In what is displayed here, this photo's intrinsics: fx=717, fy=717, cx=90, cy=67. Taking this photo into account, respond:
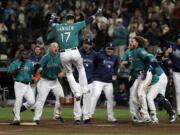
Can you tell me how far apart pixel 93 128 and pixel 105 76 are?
343 cm

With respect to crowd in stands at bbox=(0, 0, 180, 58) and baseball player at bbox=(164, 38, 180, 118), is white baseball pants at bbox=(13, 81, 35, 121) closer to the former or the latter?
baseball player at bbox=(164, 38, 180, 118)

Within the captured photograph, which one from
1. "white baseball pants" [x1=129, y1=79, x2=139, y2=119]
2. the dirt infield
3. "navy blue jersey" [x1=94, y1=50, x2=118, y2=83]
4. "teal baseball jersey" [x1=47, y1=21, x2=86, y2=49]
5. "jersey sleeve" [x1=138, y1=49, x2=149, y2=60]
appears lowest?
the dirt infield

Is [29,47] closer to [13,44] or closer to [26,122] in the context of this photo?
[13,44]

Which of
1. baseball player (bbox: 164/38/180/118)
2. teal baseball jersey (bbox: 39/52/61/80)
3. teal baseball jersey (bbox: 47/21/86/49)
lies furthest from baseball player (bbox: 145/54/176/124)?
teal baseball jersey (bbox: 39/52/61/80)

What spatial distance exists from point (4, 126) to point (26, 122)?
1586 mm

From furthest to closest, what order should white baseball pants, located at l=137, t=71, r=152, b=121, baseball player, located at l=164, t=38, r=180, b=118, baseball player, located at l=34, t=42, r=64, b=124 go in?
baseball player, located at l=164, t=38, r=180, b=118, baseball player, located at l=34, t=42, r=64, b=124, white baseball pants, located at l=137, t=71, r=152, b=121

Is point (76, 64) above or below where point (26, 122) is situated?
above

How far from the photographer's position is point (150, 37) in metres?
27.9

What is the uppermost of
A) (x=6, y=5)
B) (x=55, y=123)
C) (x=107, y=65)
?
(x=6, y=5)

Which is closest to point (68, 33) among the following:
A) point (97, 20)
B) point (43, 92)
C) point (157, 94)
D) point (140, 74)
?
point (43, 92)

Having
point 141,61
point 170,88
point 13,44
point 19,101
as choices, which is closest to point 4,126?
point 19,101

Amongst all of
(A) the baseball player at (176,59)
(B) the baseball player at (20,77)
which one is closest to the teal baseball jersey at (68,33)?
(B) the baseball player at (20,77)

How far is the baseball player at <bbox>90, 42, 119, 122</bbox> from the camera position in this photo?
20438mm

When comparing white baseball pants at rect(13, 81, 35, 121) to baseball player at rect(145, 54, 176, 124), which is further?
baseball player at rect(145, 54, 176, 124)
